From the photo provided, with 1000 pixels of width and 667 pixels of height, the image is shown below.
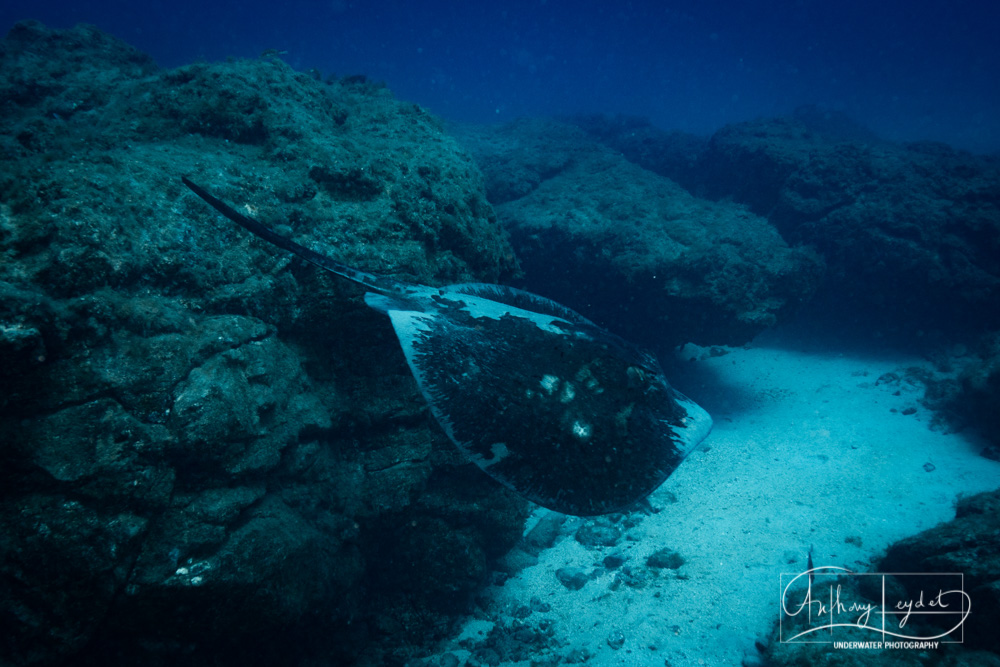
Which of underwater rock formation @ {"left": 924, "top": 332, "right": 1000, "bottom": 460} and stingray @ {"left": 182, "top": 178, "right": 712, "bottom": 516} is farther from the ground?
stingray @ {"left": 182, "top": 178, "right": 712, "bottom": 516}

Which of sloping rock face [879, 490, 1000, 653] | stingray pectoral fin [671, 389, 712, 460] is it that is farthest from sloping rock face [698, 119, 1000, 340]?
stingray pectoral fin [671, 389, 712, 460]

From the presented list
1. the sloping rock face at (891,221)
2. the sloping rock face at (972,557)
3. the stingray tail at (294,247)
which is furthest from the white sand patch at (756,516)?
the stingray tail at (294,247)

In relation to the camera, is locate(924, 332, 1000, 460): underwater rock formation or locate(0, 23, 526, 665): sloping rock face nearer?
locate(0, 23, 526, 665): sloping rock face

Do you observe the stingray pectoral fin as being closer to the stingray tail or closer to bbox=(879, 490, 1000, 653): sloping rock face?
bbox=(879, 490, 1000, 653): sloping rock face

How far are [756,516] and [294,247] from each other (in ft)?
22.2

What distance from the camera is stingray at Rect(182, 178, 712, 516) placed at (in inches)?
114

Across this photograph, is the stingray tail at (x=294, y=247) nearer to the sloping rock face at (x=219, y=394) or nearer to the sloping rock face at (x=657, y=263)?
the sloping rock face at (x=219, y=394)

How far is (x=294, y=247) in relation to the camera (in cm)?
338

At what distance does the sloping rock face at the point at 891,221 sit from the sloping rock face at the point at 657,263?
1771mm

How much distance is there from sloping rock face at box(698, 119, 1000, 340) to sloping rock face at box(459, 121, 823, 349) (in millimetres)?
1771

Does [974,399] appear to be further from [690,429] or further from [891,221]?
[690,429]

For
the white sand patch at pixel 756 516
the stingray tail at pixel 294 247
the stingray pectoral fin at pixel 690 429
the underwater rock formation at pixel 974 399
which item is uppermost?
the stingray tail at pixel 294 247

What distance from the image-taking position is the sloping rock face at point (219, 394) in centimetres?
252

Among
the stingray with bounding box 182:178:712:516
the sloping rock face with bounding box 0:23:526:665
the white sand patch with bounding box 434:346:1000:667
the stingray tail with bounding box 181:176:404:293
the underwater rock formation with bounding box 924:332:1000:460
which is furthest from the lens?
the underwater rock formation with bounding box 924:332:1000:460
